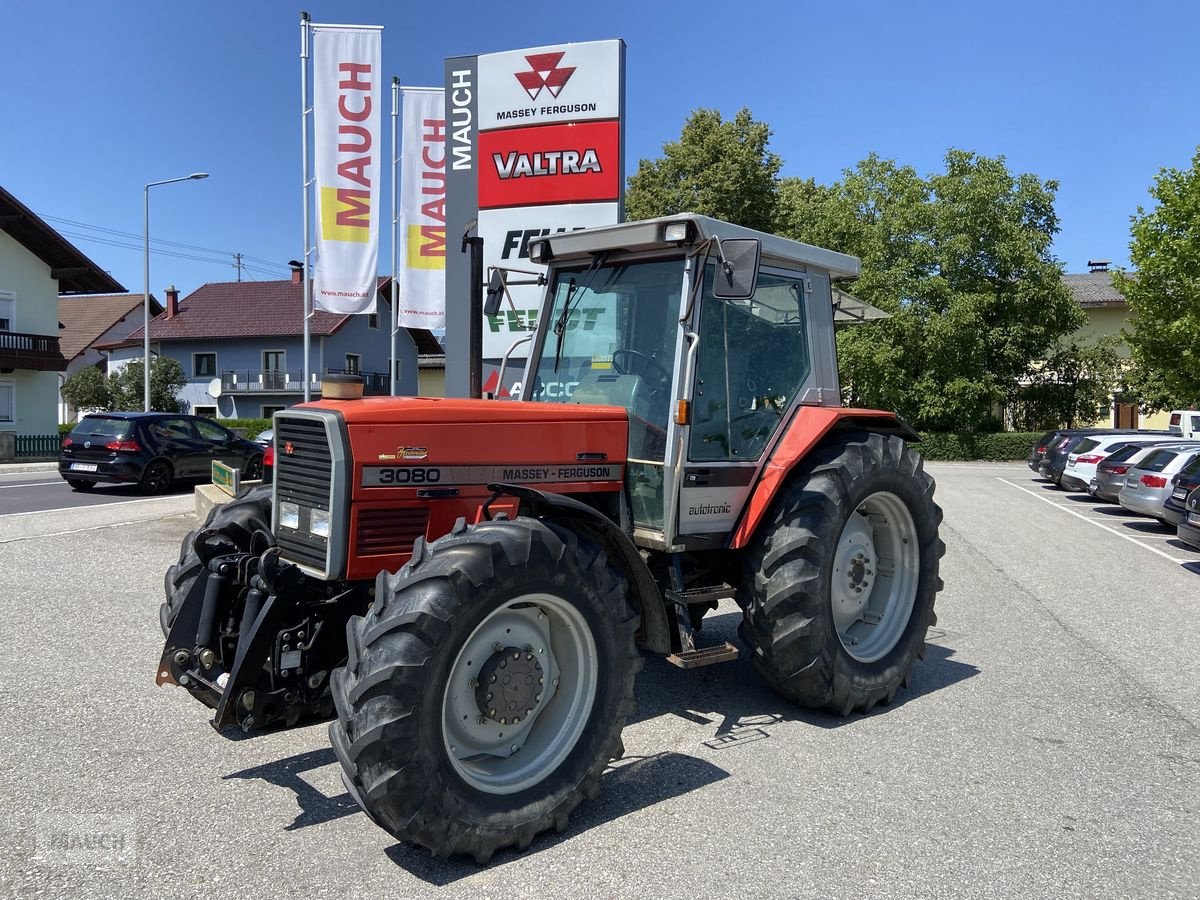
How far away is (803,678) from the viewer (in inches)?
194

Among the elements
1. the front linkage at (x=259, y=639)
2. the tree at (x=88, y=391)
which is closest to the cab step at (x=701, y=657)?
the front linkage at (x=259, y=639)

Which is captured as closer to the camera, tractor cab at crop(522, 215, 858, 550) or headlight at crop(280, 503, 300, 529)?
headlight at crop(280, 503, 300, 529)

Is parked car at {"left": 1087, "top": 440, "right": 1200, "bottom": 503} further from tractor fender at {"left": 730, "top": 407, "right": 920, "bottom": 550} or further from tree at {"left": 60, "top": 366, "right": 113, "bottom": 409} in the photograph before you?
tree at {"left": 60, "top": 366, "right": 113, "bottom": 409}

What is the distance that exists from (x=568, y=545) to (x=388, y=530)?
80 cm

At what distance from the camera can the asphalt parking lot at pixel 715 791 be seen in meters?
3.43

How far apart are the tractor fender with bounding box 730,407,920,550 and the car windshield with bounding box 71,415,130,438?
1595cm

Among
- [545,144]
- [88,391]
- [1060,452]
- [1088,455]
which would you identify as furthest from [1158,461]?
[88,391]

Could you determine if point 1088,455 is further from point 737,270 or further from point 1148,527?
point 737,270

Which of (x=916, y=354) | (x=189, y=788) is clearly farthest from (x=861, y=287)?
(x=189, y=788)

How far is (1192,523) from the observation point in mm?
11422

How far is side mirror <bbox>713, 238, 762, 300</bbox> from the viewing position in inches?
172

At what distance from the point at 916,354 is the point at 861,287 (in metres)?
3.13

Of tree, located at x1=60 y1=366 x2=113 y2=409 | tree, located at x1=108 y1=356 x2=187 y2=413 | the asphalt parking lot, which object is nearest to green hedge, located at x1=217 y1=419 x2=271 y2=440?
tree, located at x1=108 y1=356 x2=187 y2=413

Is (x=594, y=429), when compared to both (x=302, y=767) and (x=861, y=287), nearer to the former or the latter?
(x=302, y=767)
